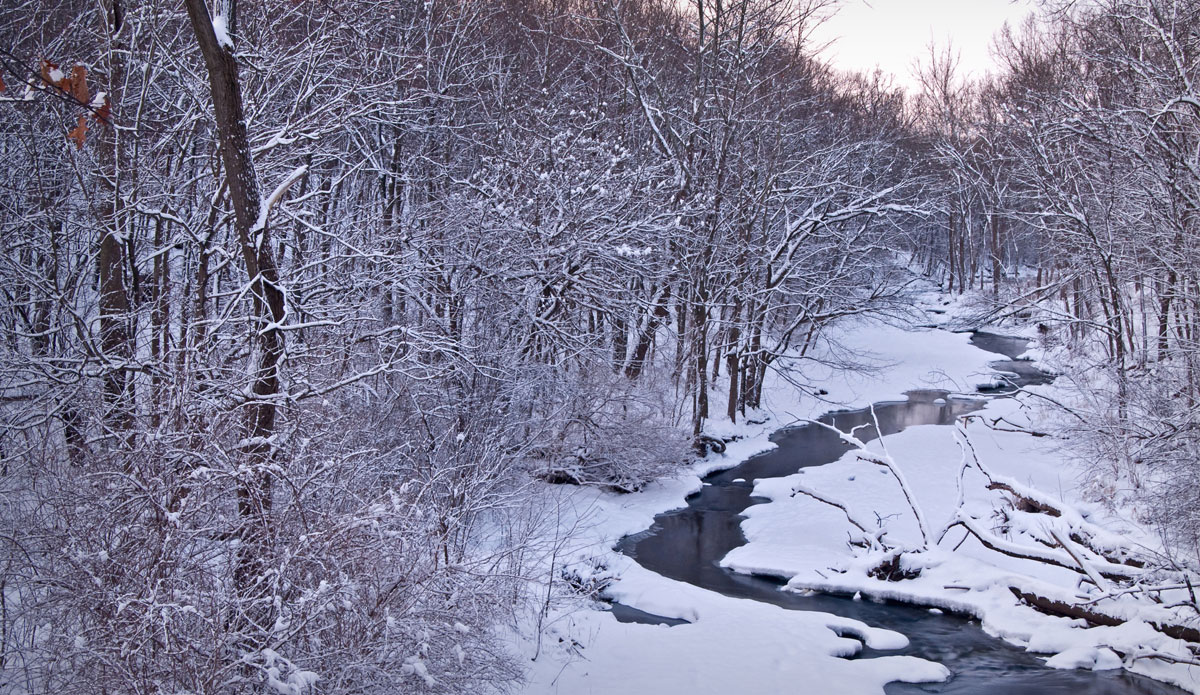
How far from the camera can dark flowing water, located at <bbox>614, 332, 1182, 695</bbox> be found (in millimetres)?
8609

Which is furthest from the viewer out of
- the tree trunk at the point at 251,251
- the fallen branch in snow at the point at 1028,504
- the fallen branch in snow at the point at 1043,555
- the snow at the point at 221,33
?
the fallen branch in snow at the point at 1028,504

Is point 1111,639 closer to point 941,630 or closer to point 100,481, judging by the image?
point 941,630

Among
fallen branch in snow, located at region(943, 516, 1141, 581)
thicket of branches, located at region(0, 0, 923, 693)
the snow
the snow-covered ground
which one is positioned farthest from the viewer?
fallen branch in snow, located at region(943, 516, 1141, 581)

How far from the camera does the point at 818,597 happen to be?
11477 mm

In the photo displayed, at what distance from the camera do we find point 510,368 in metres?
13.6

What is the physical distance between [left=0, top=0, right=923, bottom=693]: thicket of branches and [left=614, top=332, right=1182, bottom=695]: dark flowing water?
167cm

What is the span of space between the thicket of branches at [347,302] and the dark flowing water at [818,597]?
5.47ft

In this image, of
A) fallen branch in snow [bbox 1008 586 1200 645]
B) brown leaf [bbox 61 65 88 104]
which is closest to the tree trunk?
brown leaf [bbox 61 65 88 104]

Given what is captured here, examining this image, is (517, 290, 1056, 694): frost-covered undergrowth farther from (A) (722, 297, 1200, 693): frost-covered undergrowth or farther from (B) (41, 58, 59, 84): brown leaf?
(B) (41, 58, 59, 84): brown leaf

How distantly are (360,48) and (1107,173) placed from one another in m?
15.8

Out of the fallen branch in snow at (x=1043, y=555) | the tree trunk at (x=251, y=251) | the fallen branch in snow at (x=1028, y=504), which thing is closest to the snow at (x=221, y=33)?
the tree trunk at (x=251, y=251)

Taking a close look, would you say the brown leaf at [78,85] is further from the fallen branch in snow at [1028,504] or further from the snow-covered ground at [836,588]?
the fallen branch in snow at [1028,504]

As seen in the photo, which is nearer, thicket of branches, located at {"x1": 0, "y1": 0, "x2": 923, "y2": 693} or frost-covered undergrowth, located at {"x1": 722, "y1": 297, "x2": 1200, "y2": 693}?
thicket of branches, located at {"x1": 0, "y1": 0, "x2": 923, "y2": 693}

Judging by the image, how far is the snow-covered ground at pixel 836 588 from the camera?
27.1 feet
